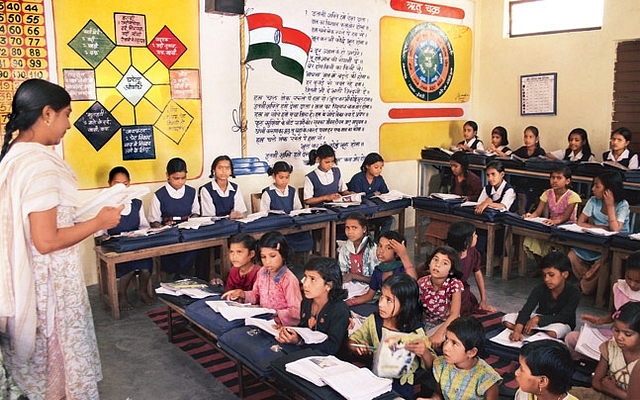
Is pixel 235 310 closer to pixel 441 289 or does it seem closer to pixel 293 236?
pixel 441 289

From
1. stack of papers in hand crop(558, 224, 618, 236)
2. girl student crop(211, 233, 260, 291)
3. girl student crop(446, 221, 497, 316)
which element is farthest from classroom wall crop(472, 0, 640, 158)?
girl student crop(211, 233, 260, 291)

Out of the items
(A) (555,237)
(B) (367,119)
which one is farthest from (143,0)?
(A) (555,237)

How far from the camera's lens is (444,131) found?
7.53 m

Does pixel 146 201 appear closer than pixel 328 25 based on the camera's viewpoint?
Yes

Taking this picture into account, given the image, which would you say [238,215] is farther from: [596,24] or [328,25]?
[596,24]

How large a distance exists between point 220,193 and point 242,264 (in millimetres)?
1576

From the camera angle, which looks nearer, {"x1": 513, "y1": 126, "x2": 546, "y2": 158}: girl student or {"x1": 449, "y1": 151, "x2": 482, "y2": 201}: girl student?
{"x1": 449, "y1": 151, "x2": 482, "y2": 201}: girl student

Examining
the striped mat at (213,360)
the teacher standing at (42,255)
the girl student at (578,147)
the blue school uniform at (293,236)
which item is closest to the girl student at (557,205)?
the girl student at (578,147)

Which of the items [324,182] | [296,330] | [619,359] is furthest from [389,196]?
[619,359]

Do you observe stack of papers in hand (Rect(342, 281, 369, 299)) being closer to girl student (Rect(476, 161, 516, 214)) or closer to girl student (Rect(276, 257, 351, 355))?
girl student (Rect(276, 257, 351, 355))

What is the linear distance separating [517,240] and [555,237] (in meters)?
0.91

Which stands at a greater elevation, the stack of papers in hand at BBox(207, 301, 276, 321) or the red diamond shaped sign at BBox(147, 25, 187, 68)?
the red diamond shaped sign at BBox(147, 25, 187, 68)

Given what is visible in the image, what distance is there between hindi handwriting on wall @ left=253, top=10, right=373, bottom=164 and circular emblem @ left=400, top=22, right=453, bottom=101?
70 cm

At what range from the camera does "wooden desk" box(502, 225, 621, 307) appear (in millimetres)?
4195
